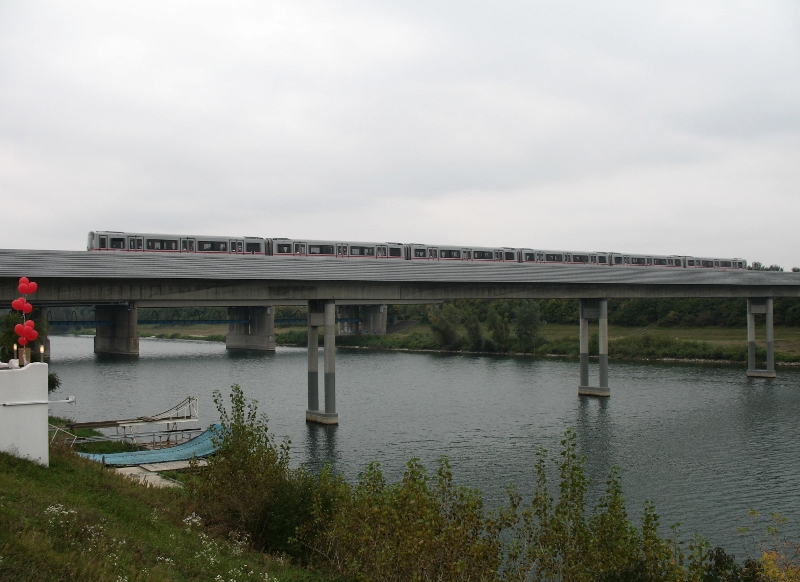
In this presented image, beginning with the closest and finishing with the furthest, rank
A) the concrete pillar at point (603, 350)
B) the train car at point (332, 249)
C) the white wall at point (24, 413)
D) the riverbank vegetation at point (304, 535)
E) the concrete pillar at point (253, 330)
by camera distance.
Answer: the riverbank vegetation at point (304, 535) < the white wall at point (24, 413) < the train car at point (332, 249) < the concrete pillar at point (603, 350) < the concrete pillar at point (253, 330)

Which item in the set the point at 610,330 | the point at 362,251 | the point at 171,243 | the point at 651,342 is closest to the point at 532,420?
the point at 362,251

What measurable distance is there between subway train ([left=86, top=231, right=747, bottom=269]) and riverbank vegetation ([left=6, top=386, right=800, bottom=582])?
97.6ft

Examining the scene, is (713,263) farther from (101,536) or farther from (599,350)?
(101,536)

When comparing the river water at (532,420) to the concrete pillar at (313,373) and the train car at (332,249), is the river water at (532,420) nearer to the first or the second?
the concrete pillar at (313,373)

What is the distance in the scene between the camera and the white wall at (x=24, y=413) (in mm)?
19016

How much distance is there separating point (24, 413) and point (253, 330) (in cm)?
11024

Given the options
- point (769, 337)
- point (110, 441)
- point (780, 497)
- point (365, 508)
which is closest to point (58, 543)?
point (365, 508)

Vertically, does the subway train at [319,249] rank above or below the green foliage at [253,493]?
above

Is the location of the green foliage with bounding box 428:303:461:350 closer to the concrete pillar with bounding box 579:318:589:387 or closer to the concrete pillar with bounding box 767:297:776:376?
the concrete pillar with bounding box 767:297:776:376

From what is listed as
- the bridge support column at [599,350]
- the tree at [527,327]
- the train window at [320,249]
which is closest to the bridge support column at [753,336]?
the bridge support column at [599,350]

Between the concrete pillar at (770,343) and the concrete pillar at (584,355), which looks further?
the concrete pillar at (770,343)

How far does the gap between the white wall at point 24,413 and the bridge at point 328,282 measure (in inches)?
735

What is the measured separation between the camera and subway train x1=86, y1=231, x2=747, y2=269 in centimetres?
5091

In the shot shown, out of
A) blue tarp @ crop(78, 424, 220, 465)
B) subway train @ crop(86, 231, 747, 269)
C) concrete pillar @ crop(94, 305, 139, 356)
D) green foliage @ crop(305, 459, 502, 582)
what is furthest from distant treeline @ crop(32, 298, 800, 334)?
green foliage @ crop(305, 459, 502, 582)
